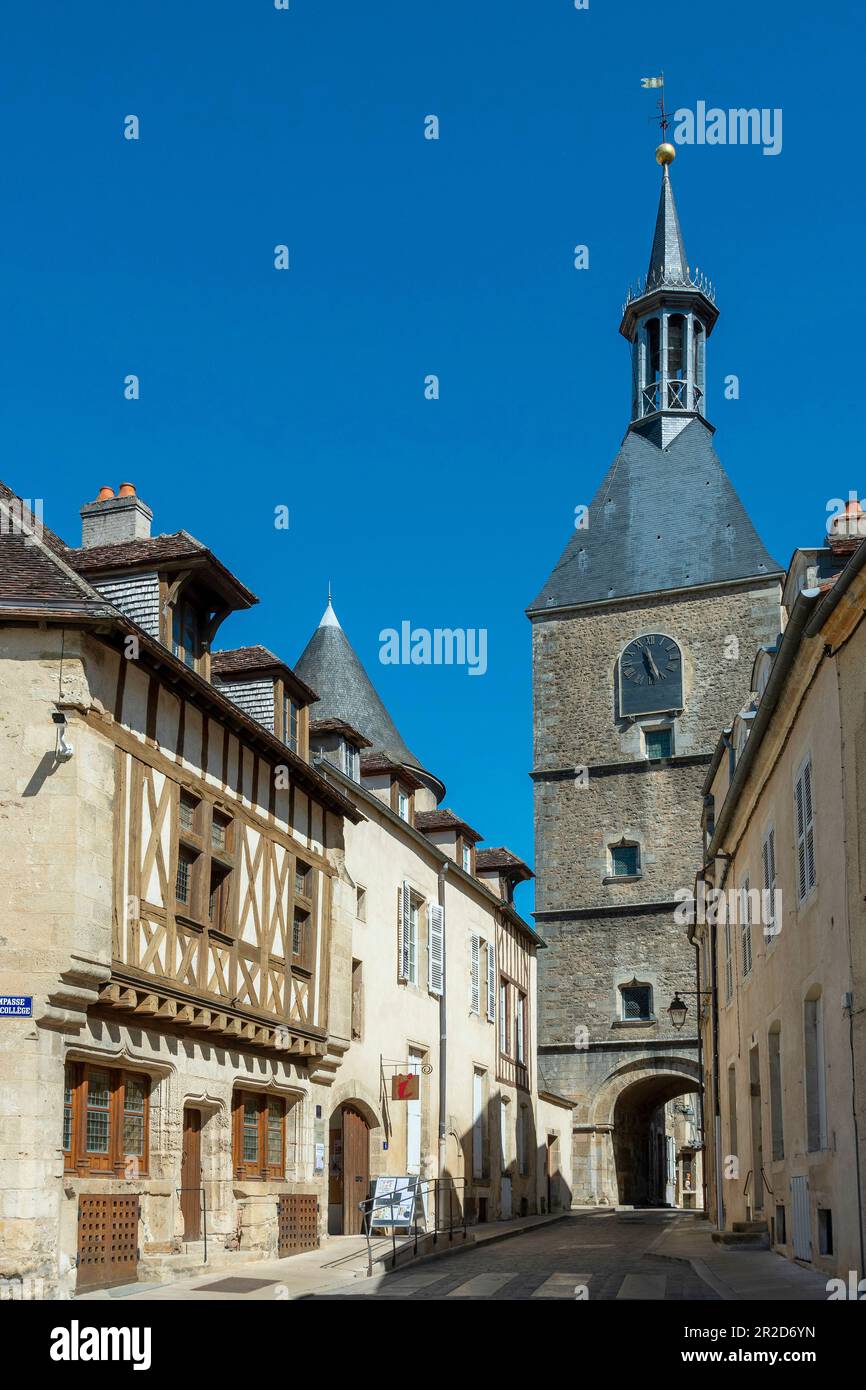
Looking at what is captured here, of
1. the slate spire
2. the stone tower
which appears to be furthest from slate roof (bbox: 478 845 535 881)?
the slate spire

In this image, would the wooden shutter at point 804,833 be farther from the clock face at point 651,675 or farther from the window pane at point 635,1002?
the clock face at point 651,675

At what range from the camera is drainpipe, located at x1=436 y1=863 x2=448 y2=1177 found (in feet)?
71.8

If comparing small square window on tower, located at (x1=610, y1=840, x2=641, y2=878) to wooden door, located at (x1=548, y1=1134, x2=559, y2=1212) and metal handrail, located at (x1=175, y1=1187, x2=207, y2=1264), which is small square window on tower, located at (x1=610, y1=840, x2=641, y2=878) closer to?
wooden door, located at (x1=548, y1=1134, x2=559, y2=1212)

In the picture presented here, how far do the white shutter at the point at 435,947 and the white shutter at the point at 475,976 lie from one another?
179cm

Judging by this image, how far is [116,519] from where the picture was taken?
1577 centimetres

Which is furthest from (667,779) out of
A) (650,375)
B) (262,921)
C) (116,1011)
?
(116,1011)

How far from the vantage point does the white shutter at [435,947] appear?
22297 mm

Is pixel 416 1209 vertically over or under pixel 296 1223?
under

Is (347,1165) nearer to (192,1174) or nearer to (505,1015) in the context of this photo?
(192,1174)

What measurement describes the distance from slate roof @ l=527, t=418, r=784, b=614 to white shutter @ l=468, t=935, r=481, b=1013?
18618 mm

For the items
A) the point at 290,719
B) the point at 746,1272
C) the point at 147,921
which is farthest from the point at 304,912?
the point at 746,1272

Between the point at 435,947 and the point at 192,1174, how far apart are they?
28.9ft

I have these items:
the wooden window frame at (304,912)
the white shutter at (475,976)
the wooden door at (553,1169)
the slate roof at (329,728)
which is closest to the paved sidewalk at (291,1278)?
the wooden window frame at (304,912)
